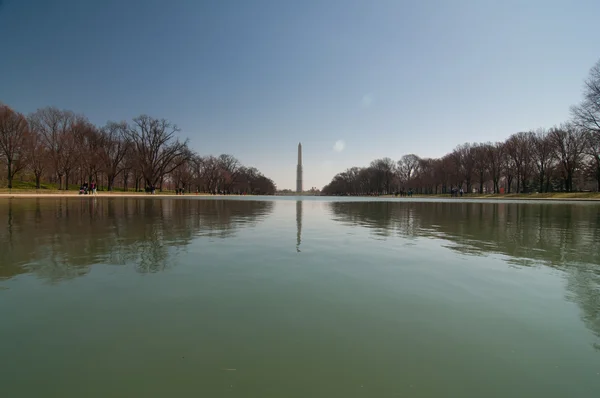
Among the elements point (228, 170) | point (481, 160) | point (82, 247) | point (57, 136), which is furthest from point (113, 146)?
point (481, 160)

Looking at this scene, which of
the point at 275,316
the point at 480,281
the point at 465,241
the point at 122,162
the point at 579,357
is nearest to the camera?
the point at 579,357

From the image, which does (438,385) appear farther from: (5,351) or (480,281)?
(5,351)

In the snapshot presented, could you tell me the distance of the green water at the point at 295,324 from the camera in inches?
95.6

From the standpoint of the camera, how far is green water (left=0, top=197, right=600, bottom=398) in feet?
7.97

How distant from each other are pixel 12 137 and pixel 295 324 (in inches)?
2614

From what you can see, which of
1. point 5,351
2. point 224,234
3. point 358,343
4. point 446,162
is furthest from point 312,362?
point 446,162

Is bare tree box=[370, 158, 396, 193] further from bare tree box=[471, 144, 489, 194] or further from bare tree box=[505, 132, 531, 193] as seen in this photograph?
bare tree box=[505, 132, 531, 193]

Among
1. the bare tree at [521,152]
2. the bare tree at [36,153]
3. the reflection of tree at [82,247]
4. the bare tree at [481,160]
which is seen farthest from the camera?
the bare tree at [481,160]

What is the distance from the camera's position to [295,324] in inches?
133

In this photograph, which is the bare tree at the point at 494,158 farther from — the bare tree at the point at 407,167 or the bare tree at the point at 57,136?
the bare tree at the point at 57,136

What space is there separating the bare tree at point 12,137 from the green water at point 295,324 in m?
59.1

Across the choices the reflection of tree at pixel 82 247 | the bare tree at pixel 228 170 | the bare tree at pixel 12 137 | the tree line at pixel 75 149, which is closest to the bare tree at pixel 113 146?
the tree line at pixel 75 149

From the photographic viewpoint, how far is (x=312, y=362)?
105 inches

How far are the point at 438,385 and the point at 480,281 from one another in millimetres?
3300
